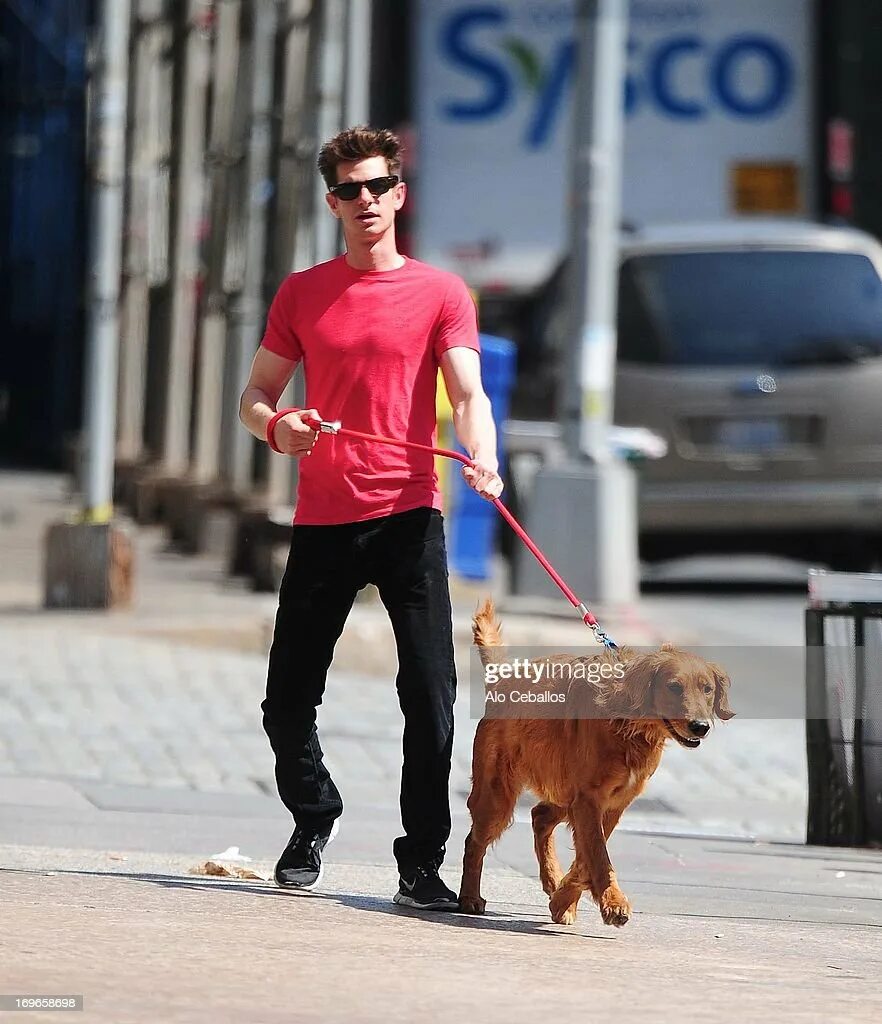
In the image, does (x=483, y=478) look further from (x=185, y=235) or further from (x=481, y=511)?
(x=185, y=235)

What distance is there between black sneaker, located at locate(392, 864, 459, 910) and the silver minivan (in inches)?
321

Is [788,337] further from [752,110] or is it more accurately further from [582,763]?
[752,110]

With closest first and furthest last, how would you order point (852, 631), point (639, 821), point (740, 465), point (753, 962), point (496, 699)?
A: point (753, 962), point (496, 699), point (852, 631), point (639, 821), point (740, 465)

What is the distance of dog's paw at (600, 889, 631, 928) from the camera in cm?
545

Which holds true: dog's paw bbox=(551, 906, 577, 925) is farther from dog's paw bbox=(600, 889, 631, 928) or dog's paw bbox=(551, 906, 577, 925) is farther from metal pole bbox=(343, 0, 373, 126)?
metal pole bbox=(343, 0, 373, 126)

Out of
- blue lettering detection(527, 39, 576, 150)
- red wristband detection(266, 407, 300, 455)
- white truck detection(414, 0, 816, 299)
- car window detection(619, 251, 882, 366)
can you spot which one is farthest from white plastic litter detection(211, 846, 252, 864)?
blue lettering detection(527, 39, 576, 150)

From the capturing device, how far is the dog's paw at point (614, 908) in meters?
5.45

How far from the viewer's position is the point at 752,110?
24547 millimetres

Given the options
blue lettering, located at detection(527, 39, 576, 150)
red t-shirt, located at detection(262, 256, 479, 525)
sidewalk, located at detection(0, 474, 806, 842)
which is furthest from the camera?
blue lettering, located at detection(527, 39, 576, 150)

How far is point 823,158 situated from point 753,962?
20.2 metres

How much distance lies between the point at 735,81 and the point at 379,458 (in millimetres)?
19425

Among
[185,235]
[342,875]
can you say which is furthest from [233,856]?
[185,235]

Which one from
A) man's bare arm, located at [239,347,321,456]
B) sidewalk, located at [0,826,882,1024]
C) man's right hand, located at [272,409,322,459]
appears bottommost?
sidewalk, located at [0,826,882,1024]

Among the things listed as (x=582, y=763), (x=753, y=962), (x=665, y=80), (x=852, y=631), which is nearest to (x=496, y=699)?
(x=582, y=763)
